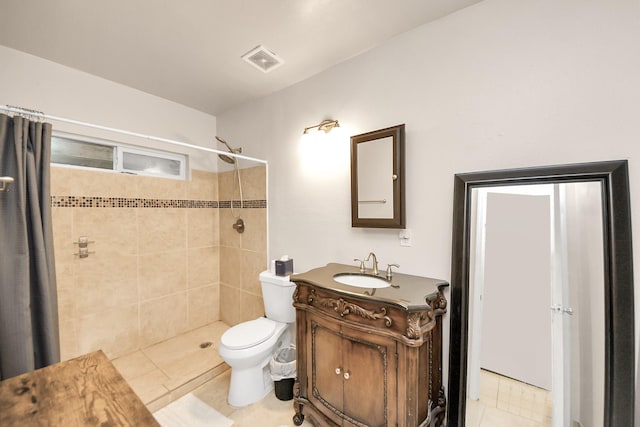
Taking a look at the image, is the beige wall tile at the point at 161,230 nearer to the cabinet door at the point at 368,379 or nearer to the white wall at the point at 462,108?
the white wall at the point at 462,108

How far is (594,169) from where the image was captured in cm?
108

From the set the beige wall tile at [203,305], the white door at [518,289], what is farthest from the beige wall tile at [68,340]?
the white door at [518,289]

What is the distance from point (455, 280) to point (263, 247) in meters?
1.68

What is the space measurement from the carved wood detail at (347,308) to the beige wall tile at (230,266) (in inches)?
56.3

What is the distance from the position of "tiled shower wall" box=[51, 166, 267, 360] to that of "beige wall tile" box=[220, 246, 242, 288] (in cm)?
1

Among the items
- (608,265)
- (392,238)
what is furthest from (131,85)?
(608,265)

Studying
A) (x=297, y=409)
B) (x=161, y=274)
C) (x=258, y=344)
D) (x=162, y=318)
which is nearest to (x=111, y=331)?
(x=162, y=318)

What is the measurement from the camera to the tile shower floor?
169cm

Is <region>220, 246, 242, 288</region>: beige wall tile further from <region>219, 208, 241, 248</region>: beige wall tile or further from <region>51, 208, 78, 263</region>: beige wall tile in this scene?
<region>51, 208, 78, 263</region>: beige wall tile

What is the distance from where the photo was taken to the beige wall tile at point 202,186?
272 centimetres

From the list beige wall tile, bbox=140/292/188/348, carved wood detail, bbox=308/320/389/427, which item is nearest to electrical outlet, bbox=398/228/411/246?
carved wood detail, bbox=308/320/389/427

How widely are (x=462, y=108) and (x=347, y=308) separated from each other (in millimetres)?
1289

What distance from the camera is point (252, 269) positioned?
2.55 meters

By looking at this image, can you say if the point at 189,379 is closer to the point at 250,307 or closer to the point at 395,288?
the point at 250,307
